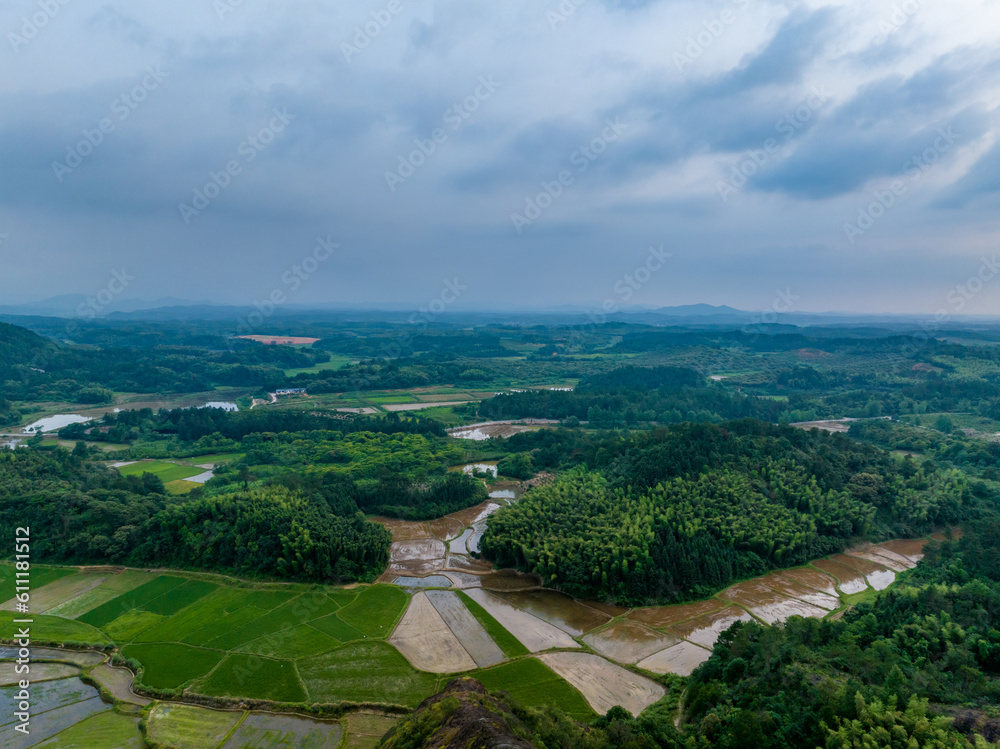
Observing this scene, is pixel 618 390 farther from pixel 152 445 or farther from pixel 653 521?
pixel 152 445

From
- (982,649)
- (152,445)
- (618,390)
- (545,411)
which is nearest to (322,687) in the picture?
(982,649)

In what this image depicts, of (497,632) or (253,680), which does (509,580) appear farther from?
(253,680)

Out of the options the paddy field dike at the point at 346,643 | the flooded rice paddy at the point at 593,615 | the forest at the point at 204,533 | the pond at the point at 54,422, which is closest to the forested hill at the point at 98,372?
the pond at the point at 54,422

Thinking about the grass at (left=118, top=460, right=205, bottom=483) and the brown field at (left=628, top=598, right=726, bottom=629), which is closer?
the brown field at (left=628, top=598, right=726, bottom=629)

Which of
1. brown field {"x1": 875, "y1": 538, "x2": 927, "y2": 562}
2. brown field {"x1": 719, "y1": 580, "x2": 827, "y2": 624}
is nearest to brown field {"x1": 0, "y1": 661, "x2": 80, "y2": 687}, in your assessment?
brown field {"x1": 719, "y1": 580, "x2": 827, "y2": 624}

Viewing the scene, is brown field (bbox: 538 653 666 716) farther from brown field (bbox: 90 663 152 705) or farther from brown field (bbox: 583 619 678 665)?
brown field (bbox: 90 663 152 705)

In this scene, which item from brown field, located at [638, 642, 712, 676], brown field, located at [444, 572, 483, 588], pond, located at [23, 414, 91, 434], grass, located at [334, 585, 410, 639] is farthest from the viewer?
pond, located at [23, 414, 91, 434]
